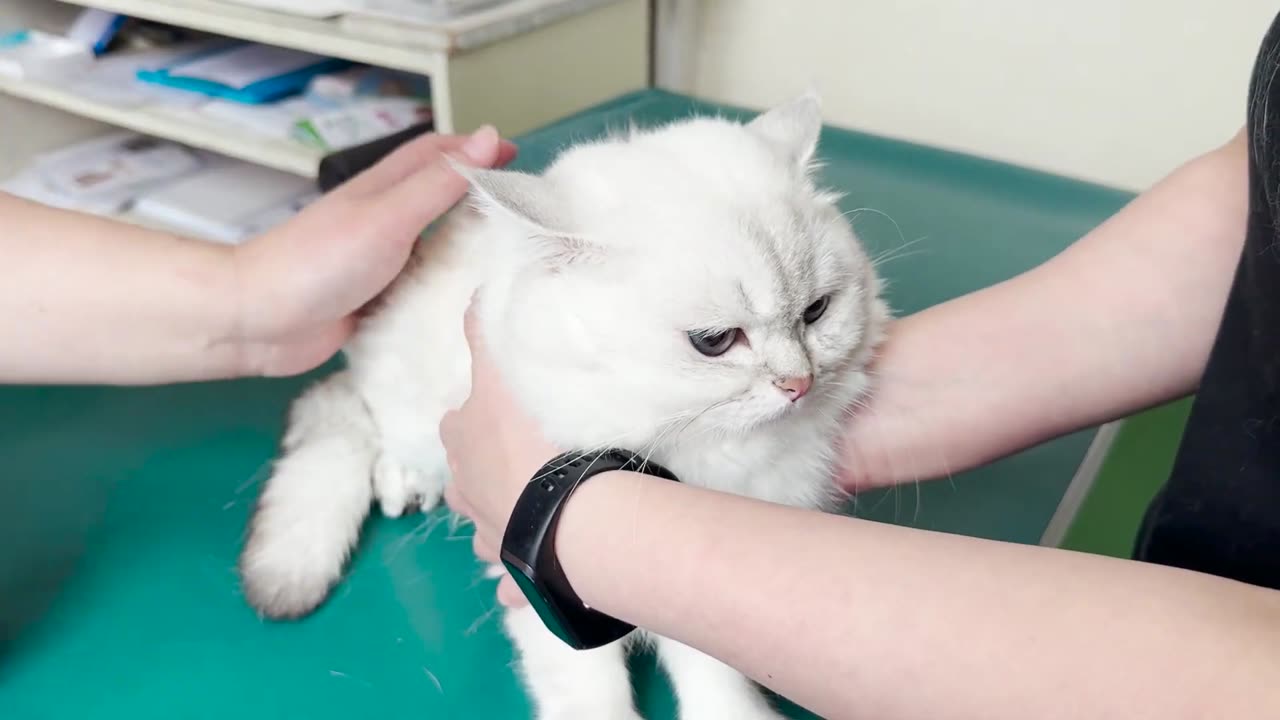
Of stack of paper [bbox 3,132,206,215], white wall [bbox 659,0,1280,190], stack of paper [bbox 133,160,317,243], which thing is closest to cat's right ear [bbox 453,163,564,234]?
white wall [bbox 659,0,1280,190]

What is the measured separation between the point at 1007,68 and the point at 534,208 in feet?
4.24

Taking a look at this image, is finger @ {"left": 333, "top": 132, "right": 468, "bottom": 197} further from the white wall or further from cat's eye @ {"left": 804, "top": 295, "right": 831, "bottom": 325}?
the white wall

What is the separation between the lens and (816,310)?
72cm

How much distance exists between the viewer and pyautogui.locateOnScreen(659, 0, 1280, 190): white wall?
1.49 m

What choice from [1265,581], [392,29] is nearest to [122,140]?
[392,29]

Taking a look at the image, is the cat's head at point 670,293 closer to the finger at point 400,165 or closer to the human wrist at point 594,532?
the human wrist at point 594,532

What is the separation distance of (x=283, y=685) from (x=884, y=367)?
0.58m

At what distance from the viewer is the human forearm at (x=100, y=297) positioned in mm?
795

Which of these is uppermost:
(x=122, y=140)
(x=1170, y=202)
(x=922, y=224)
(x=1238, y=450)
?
(x=1170, y=202)

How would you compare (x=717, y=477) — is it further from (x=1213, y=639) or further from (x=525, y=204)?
(x=1213, y=639)

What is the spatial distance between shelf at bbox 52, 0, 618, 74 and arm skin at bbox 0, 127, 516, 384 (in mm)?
542

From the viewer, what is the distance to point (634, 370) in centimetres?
67

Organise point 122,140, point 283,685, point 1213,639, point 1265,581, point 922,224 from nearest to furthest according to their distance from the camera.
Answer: point 1213,639
point 1265,581
point 283,685
point 922,224
point 122,140

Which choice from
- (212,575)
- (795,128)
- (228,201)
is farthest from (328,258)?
(228,201)
